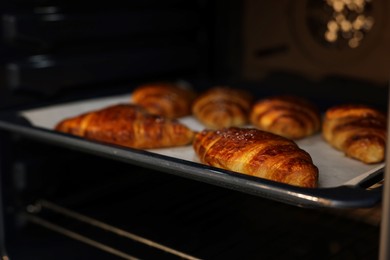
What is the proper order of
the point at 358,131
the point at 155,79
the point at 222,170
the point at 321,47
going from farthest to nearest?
1. the point at 155,79
2. the point at 321,47
3. the point at 358,131
4. the point at 222,170

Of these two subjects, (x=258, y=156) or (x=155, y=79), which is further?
(x=155, y=79)

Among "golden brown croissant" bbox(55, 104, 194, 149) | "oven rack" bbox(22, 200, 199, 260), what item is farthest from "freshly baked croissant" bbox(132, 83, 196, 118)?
"oven rack" bbox(22, 200, 199, 260)

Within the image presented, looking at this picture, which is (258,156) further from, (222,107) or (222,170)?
(222,107)

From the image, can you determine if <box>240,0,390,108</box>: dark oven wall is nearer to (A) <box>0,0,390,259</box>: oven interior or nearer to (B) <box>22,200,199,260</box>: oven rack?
(A) <box>0,0,390,259</box>: oven interior

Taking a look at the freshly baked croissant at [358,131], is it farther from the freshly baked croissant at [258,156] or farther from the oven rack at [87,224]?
the oven rack at [87,224]

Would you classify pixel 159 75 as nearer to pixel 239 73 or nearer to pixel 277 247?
pixel 239 73

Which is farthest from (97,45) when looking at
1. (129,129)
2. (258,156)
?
(258,156)

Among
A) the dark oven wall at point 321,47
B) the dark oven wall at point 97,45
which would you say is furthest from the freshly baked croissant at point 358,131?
the dark oven wall at point 97,45
